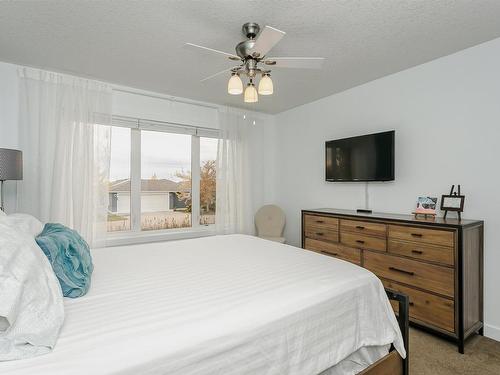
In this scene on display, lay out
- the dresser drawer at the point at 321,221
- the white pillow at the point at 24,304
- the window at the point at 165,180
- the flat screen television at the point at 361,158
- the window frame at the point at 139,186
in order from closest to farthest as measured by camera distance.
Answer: the white pillow at the point at 24,304 < the flat screen television at the point at 361,158 < the dresser drawer at the point at 321,221 < the window frame at the point at 139,186 < the window at the point at 165,180

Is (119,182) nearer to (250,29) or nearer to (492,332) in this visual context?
(250,29)

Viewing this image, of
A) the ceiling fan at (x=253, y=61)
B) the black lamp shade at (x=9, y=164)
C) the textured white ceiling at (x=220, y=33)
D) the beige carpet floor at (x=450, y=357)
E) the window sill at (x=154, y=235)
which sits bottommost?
the beige carpet floor at (x=450, y=357)

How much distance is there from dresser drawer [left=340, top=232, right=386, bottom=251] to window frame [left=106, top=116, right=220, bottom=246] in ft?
6.40

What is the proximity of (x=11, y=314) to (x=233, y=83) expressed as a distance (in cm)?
173

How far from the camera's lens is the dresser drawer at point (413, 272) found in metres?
2.30

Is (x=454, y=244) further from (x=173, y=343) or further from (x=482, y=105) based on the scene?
(x=173, y=343)

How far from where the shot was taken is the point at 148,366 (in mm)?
907

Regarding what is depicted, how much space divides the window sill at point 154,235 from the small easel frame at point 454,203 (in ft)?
9.51

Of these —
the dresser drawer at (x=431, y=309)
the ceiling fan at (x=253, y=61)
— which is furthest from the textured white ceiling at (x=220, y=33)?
the dresser drawer at (x=431, y=309)

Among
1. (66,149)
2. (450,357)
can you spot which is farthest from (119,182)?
(450,357)

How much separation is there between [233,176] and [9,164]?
2.64m

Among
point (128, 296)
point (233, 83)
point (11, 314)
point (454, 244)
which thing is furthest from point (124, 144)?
point (454, 244)

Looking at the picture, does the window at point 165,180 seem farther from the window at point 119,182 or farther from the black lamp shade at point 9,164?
the black lamp shade at point 9,164

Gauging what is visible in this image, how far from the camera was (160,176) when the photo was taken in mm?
3936
